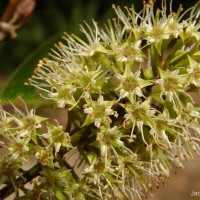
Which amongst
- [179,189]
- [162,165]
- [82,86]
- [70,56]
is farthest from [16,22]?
[179,189]

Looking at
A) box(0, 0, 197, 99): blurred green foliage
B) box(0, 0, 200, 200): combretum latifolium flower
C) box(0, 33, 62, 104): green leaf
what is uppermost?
box(0, 0, 197, 99): blurred green foliage

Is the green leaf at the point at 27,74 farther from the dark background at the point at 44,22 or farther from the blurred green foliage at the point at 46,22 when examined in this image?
the dark background at the point at 44,22

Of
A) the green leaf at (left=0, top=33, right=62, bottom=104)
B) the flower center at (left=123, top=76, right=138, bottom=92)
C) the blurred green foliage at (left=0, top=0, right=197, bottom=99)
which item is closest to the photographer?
the flower center at (left=123, top=76, right=138, bottom=92)

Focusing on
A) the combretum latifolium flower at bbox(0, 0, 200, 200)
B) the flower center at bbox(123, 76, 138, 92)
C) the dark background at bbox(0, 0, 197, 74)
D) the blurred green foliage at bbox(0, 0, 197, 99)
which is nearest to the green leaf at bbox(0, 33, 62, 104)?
the combretum latifolium flower at bbox(0, 0, 200, 200)

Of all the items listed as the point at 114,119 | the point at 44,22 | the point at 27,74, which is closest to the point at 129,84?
the point at 114,119

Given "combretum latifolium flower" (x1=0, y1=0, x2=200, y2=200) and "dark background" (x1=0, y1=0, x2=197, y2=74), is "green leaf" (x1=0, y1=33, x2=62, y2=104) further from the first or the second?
"dark background" (x1=0, y1=0, x2=197, y2=74)

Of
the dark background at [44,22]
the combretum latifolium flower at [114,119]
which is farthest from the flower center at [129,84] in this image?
the dark background at [44,22]
